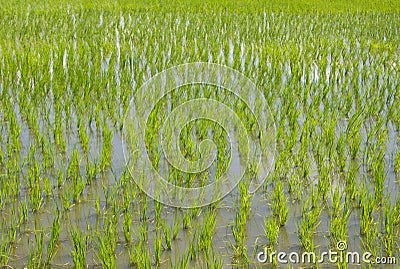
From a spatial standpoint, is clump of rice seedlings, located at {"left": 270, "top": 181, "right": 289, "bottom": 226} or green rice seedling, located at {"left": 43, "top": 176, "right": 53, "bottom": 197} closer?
clump of rice seedlings, located at {"left": 270, "top": 181, "right": 289, "bottom": 226}

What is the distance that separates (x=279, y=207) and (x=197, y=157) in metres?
0.81

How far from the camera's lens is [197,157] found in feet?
11.1

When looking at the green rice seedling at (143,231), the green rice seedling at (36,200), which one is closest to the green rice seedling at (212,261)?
the green rice seedling at (143,231)

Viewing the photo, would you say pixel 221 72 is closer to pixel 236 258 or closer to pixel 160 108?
pixel 160 108

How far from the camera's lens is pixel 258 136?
3928 millimetres

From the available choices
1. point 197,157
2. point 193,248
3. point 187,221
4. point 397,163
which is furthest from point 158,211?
point 397,163

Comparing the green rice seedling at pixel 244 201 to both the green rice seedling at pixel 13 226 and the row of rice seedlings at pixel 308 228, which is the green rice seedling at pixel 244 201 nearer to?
the row of rice seedlings at pixel 308 228

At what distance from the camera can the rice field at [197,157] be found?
2508mm

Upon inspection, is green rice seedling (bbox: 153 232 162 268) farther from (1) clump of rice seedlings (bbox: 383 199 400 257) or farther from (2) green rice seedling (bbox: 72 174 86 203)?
(1) clump of rice seedlings (bbox: 383 199 400 257)

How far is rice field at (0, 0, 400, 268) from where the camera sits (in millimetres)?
2508

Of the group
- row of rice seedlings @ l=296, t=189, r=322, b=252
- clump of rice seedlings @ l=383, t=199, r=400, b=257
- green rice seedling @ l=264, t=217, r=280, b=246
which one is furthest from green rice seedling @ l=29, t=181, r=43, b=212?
clump of rice seedlings @ l=383, t=199, r=400, b=257

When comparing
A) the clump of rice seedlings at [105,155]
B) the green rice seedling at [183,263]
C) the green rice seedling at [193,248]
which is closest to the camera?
the green rice seedling at [183,263]

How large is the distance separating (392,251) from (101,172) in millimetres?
1762

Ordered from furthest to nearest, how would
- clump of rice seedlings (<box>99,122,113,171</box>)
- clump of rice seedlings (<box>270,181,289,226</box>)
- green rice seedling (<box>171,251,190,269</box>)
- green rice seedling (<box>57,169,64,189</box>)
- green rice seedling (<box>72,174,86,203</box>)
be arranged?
1. clump of rice seedlings (<box>99,122,113,171</box>)
2. green rice seedling (<box>57,169,64,189</box>)
3. green rice seedling (<box>72,174,86,203</box>)
4. clump of rice seedlings (<box>270,181,289,226</box>)
5. green rice seedling (<box>171,251,190,269</box>)
